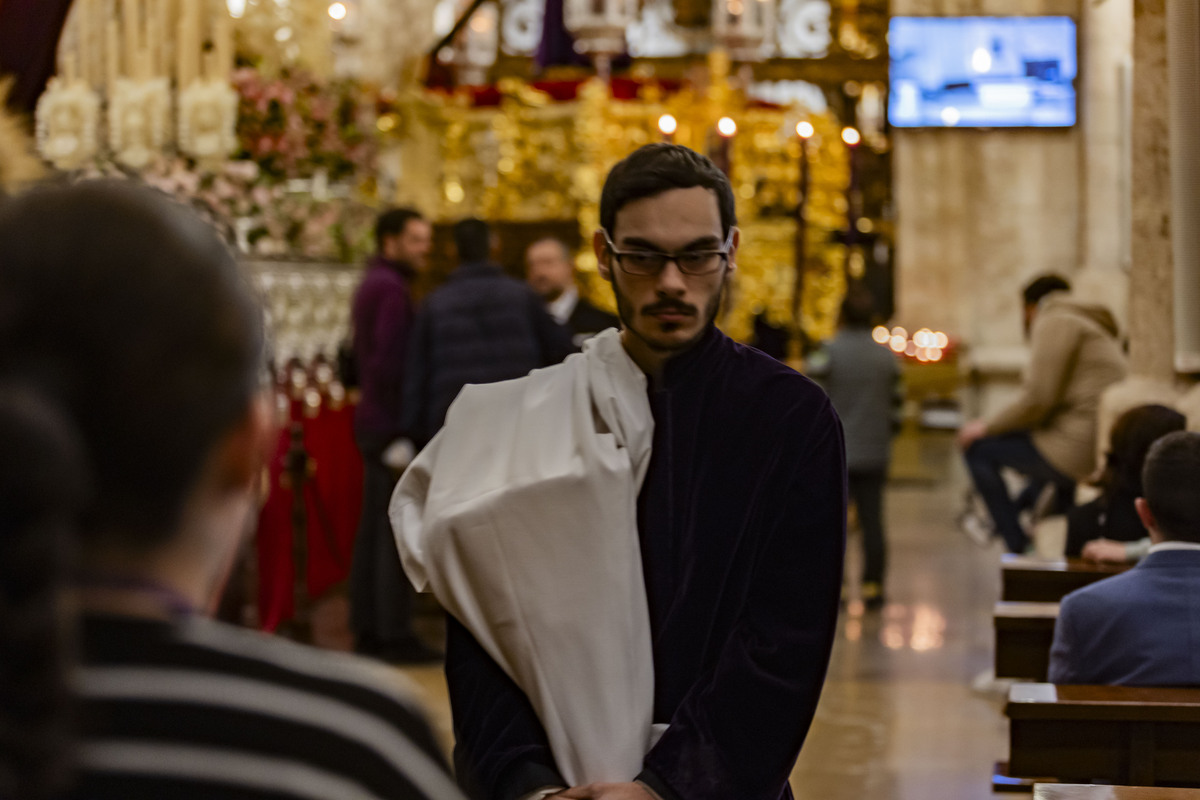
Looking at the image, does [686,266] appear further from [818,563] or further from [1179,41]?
[1179,41]

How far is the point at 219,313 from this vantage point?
874mm

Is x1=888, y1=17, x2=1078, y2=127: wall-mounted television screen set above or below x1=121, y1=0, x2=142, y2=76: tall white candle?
above

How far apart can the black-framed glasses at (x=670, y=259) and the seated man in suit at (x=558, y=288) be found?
486cm

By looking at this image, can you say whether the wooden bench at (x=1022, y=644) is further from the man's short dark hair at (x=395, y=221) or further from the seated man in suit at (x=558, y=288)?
the seated man in suit at (x=558, y=288)

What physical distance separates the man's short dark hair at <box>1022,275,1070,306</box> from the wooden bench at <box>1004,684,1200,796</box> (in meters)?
4.10

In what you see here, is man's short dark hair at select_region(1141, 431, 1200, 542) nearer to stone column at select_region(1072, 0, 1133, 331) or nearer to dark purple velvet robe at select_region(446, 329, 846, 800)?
dark purple velvet robe at select_region(446, 329, 846, 800)

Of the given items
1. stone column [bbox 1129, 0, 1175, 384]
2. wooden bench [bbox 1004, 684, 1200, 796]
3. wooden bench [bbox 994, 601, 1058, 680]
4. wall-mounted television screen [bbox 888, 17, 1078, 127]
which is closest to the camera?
wooden bench [bbox 1004, 684, 1200, 796]

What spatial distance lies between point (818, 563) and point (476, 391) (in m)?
0.54

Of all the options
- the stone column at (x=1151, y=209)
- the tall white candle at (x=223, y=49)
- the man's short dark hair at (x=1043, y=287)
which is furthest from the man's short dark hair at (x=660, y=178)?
the man's short dark hair at (x=1043, y=287)

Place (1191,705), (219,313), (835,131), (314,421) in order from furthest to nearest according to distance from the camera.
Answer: (835,131)
(314,421)
(1191,705)
(219,313)

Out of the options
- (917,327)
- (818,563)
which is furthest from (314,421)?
(917,327)

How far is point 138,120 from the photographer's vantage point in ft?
19.9

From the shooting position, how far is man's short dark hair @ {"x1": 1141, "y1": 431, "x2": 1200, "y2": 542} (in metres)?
3.08

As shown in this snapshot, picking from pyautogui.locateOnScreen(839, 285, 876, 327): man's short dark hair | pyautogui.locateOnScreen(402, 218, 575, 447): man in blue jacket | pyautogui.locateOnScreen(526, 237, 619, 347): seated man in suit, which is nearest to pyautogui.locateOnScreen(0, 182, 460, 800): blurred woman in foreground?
pyautogui.locateOnScreen(402, 218, 575, 447): man in blue jacket
